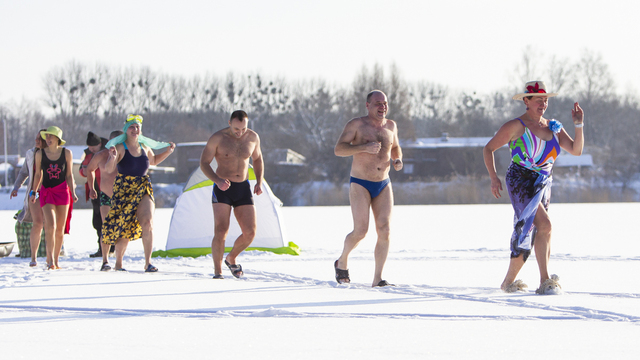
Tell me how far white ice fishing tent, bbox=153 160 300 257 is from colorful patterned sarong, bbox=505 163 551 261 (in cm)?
435

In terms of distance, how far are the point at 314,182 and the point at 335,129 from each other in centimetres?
1113

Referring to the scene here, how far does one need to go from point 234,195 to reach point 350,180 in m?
1.38

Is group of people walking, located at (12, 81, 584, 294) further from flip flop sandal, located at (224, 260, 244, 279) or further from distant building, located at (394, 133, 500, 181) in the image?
distant building, located at (394, 133, 500, 181)

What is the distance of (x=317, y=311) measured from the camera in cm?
468

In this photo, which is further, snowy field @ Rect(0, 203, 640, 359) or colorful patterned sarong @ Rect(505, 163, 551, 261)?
colorful patterned sarong @ Rect(505, 163, 551, 261)

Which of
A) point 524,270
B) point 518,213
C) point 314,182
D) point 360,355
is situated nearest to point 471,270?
point 524,270

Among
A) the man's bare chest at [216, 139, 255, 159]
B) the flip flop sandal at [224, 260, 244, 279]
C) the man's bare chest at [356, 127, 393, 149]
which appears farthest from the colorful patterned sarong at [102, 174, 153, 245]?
the man's bare chest at [356, 127, 393, 149]

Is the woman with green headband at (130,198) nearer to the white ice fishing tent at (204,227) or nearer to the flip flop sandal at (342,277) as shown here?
the white ice fishing tent at (204,227)

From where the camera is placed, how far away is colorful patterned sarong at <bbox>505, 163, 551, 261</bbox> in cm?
545

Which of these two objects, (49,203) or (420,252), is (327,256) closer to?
(420,252)

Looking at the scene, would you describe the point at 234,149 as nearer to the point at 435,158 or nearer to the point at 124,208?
the point at 124,208

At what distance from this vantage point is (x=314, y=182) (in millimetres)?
44469

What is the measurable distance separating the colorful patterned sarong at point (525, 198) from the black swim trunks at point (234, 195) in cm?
263

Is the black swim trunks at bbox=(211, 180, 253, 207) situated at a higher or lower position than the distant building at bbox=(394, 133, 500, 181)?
lower
